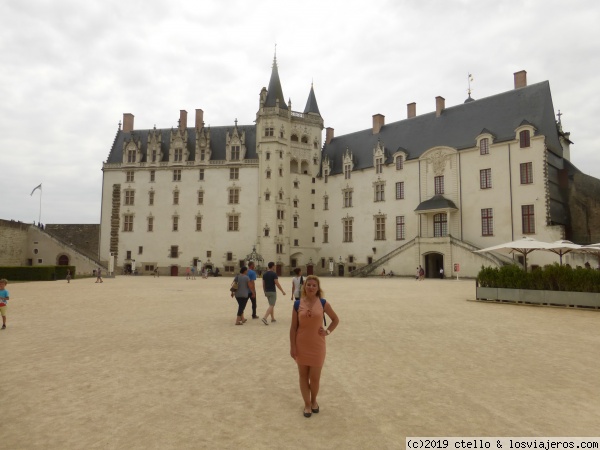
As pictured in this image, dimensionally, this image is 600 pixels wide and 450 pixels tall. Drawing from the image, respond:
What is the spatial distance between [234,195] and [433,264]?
82.5 feet

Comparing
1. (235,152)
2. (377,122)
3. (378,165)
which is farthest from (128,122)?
(378,165)

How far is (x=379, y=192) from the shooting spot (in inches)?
1844

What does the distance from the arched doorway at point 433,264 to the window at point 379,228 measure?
6.42 m

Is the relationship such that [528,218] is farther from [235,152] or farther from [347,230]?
[235,152]

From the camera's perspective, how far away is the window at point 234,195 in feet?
167

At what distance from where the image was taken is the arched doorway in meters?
40.6

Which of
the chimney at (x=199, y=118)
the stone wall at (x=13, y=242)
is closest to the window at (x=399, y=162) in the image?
the chimney at (x=199, y=118)

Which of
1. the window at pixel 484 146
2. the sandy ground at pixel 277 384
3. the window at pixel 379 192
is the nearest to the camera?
the sandy ground at pixel 277 384

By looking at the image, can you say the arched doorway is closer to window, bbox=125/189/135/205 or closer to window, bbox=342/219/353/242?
window, bbox=342/219/353/242

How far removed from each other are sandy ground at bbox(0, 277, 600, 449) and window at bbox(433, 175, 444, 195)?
101 ft

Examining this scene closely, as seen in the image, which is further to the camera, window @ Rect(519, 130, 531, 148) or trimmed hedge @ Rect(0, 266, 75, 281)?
window @ Rect(519, 130, 531, 148)

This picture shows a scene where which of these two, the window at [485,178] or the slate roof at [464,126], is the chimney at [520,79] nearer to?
the slate roof at [464,126]

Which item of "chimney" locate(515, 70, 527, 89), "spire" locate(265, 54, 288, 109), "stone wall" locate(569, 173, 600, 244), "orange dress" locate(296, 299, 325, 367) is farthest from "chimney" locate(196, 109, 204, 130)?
"orange dress" locate(296, 299, 325, 367)

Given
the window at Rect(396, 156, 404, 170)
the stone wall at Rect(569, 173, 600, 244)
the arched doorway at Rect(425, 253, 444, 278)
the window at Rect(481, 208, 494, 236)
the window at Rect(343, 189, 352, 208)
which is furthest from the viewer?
the window at Rect(343, 189, 352, 208)
